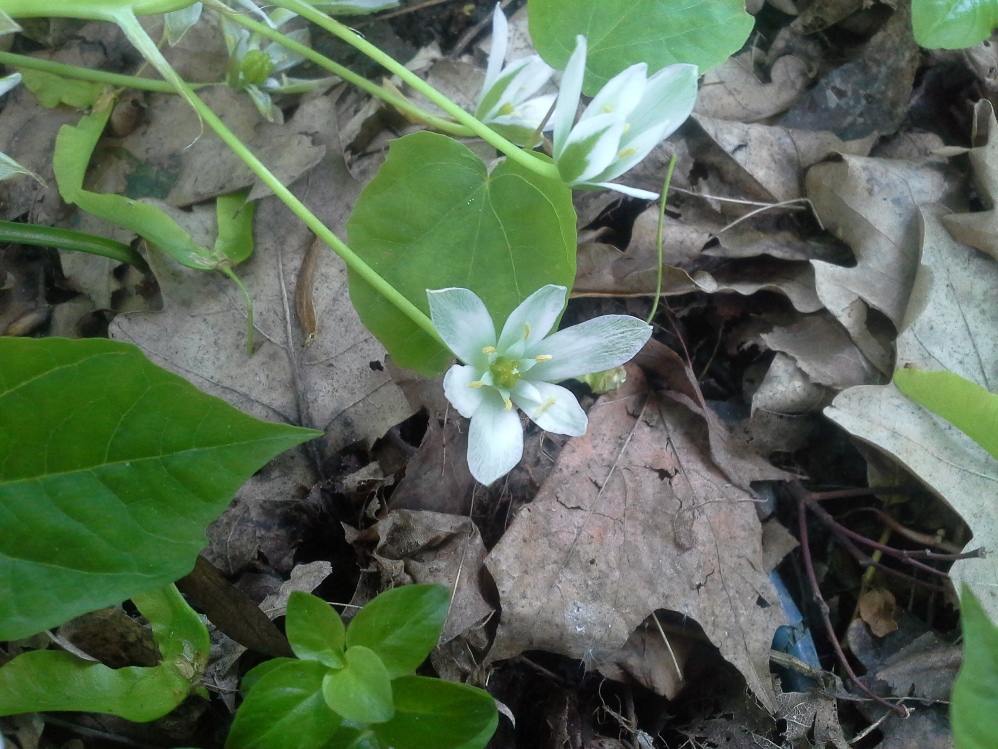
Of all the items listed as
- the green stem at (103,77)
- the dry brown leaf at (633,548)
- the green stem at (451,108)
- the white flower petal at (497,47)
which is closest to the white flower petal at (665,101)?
the green stem at (451,108)

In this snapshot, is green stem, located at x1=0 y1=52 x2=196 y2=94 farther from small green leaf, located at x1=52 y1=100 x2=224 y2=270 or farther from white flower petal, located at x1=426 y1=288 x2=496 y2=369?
white flower petal, located at x1=426 y1=288 x2=496 y2=369

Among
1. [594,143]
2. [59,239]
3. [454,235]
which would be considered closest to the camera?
[594,143]

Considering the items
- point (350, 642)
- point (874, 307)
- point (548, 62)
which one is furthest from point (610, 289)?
point (350, 642)

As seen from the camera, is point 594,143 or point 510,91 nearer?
point 594,143

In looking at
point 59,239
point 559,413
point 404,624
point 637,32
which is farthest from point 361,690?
point 637,32

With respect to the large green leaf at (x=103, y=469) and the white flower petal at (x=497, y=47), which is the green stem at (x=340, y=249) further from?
the white flower petal at (x=497, y=47)

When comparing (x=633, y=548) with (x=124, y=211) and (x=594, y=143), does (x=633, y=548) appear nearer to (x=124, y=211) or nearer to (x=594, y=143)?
(x=594, y=143)
